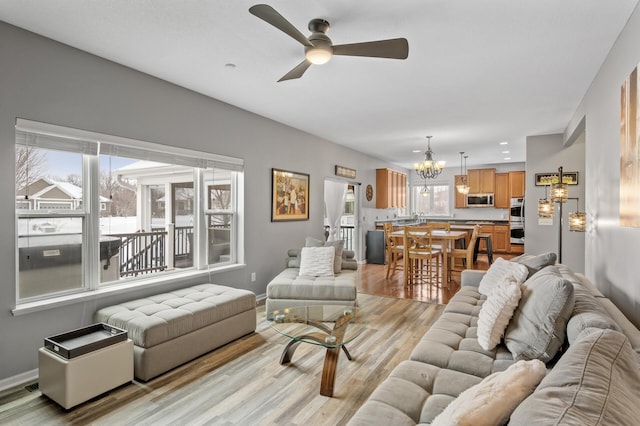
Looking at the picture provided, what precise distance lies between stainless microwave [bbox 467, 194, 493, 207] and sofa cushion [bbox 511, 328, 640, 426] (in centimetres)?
927

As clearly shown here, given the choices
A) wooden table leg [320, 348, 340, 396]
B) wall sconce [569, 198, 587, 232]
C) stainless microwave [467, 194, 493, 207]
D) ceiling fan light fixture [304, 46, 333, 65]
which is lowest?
wooden table leg [320, 348, 340, 396]

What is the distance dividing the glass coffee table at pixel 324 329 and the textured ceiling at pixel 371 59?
2.23 metres

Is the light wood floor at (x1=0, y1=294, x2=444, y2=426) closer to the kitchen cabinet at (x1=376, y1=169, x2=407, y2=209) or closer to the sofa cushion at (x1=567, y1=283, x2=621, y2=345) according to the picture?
the sofa cushion at (x1=567, y1=283, x2=621, y2=345)

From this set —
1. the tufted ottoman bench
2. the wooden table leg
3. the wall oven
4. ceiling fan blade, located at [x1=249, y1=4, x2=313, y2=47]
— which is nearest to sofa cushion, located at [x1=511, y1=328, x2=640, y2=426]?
the wooden table leg

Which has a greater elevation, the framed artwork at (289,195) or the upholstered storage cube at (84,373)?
the framed artwork at (289,195)

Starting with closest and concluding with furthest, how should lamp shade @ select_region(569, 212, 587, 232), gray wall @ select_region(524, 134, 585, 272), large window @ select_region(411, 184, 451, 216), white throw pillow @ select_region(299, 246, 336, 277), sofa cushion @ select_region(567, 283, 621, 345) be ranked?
sofa cushion @ select_region(567, 283, 621, 345) < lamp shade @ select_region(569, 212, 587, 232) < white throw pillow @ select_region(299, 246, 336, 277) < gray wall @ select_region(524, 134, 585, 272) < large window @ select_region(411, 184, 451, 216)

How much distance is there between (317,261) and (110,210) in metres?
2.33

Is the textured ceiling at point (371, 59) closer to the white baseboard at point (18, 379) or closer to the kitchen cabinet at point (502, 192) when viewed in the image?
the white baseboard at point (18, 379)

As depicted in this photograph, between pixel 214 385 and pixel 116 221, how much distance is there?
187 centimetres

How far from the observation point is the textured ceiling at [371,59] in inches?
87.9

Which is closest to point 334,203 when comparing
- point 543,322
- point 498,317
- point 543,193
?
point 543,193

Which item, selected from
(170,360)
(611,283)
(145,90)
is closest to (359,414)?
(170,360)

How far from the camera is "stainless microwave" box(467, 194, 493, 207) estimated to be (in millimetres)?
9516

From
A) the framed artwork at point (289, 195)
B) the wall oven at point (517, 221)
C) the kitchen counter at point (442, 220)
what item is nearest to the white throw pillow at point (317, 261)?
the framed artwork at point (289, 195)
